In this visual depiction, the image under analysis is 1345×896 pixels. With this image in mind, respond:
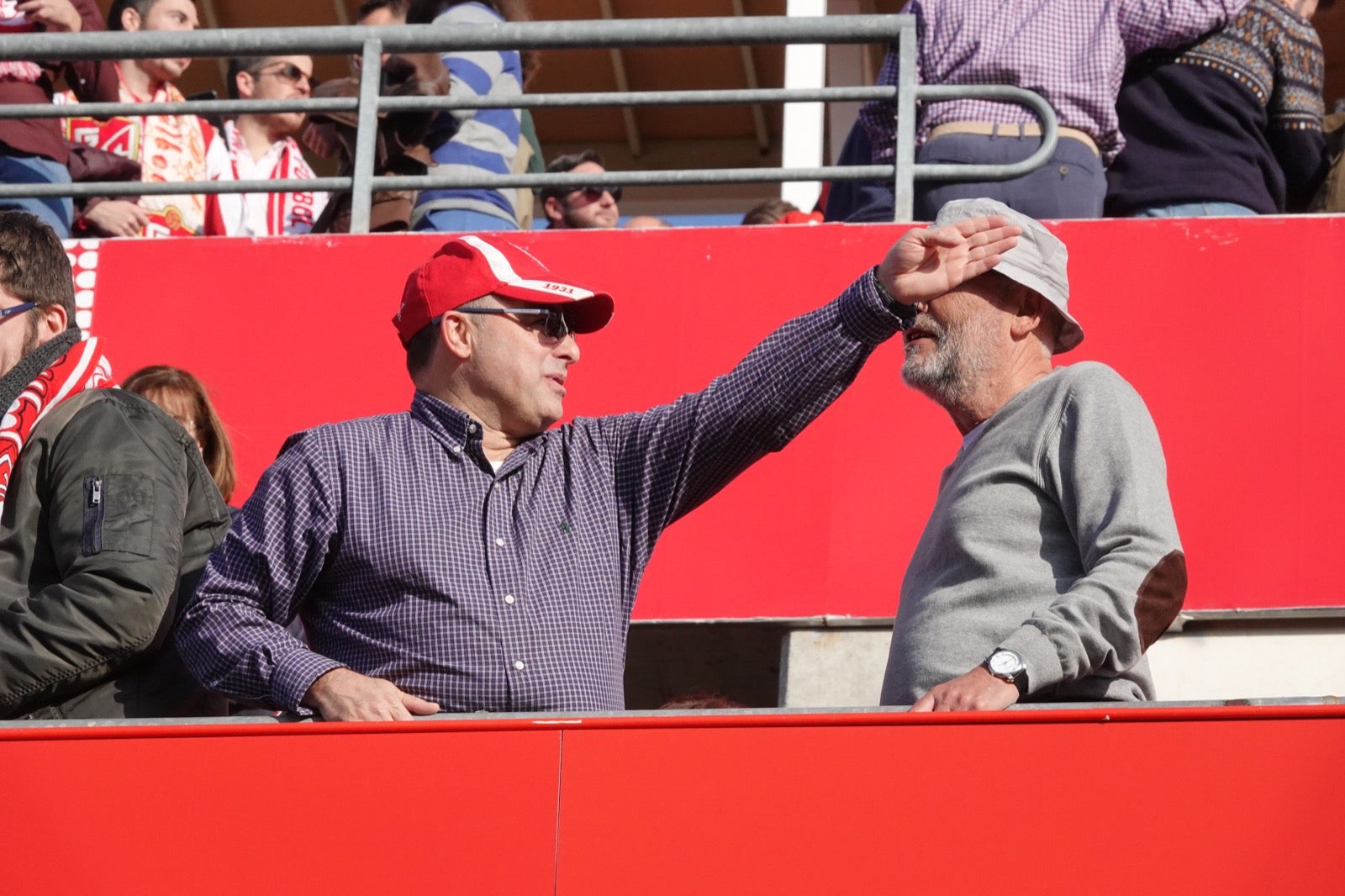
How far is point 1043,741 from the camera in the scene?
2391 mm

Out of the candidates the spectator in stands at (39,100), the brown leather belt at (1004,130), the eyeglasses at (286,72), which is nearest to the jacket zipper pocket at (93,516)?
the spectator in stands at (39,100)

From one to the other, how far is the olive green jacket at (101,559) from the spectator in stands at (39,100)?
270 cm

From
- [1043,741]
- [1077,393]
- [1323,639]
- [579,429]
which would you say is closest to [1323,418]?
[1323,639]

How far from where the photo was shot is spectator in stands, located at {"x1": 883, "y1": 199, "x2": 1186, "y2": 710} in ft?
8.77

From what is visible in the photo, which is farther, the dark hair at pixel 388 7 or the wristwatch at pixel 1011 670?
the dark hair at pixel 388 7

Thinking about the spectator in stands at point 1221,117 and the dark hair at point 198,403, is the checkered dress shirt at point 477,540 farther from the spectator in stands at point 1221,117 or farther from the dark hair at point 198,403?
the spectator in stands at point 1221,117

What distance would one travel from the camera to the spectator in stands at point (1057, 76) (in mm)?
5133

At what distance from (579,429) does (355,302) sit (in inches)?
92.9

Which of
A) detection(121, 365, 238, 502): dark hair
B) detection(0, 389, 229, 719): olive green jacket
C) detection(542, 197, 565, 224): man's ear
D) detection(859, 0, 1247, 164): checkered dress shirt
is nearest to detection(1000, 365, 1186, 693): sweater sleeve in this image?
detection(0, 389, 229, 719): olive green jacket

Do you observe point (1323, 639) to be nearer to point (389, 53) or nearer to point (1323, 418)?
point (1323, 418)

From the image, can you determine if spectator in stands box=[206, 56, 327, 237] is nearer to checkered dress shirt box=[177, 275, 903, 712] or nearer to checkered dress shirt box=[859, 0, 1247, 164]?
checkered dress shirt box=[859, 0, 1247, 164]

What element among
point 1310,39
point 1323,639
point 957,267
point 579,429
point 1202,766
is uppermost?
point 1310,39

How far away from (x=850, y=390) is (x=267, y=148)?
2.57 meters

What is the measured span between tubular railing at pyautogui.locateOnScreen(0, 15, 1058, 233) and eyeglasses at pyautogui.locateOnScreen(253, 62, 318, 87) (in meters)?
0.84
